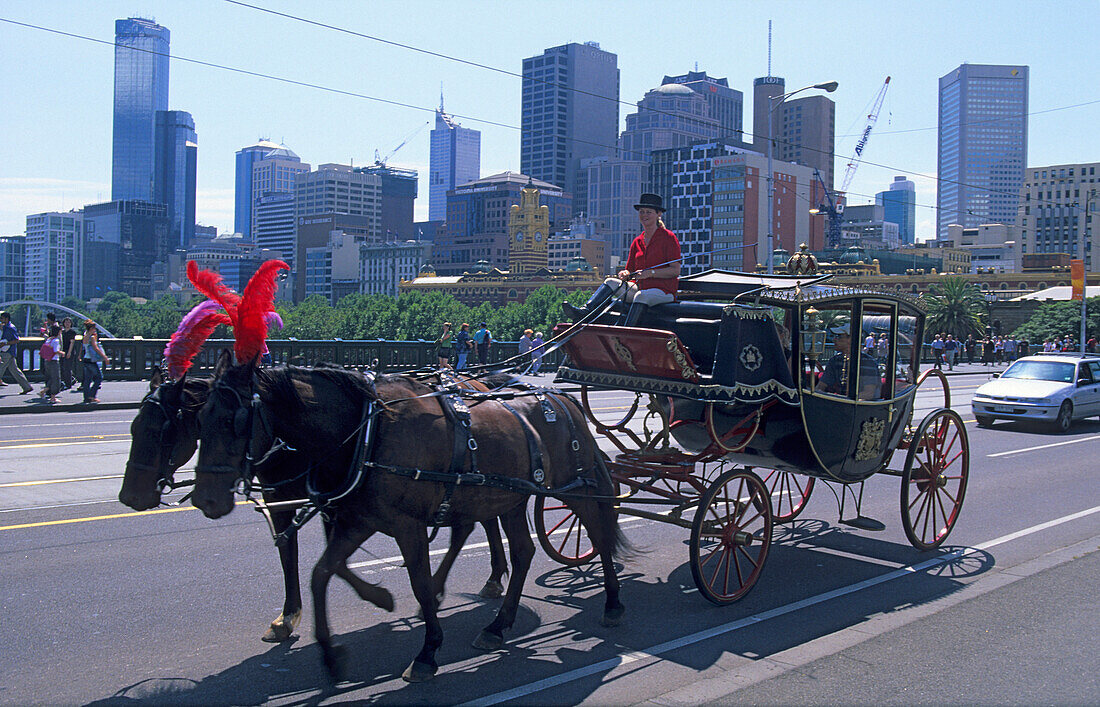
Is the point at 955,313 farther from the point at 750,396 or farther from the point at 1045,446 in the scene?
the point at 750,396

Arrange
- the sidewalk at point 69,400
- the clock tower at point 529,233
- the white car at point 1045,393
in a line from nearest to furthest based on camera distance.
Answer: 1. the sidewalk at point 69,400
2. the white car at point 1045,393
3. the clock tower at point 529,233

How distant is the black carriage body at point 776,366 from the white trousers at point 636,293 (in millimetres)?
173

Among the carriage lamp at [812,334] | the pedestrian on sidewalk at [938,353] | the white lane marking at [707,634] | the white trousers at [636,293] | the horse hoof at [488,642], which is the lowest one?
the white lane marking at [707,634]

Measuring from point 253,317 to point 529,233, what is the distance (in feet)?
549

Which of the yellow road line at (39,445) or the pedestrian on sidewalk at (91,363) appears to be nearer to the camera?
the yellow road line at (39,445)

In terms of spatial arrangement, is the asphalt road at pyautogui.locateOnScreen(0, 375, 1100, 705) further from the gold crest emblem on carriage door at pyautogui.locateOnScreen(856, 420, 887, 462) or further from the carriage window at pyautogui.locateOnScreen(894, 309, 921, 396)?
the carriage window at pyautogui.locateOnScreen(894, 309, 921, 396)

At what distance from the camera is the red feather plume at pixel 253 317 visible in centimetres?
522

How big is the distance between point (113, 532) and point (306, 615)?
290 centimetres

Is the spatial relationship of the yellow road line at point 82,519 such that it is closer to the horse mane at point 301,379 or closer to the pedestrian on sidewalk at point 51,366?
the horse mane at point 301,379

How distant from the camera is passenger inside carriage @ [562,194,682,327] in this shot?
7801mm

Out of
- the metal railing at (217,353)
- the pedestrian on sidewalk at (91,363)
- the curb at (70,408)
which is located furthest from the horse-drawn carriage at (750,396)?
the pedestrian on sidewalk at (91,363)

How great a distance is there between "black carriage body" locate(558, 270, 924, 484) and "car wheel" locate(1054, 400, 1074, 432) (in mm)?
12022

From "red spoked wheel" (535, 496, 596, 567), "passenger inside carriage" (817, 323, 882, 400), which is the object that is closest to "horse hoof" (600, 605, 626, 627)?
"red spoked wheel" (535, 496, 596, 567)

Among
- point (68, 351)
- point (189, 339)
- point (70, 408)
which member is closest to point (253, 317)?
point (189, 339)
